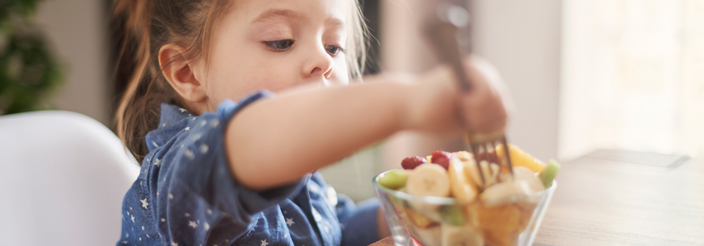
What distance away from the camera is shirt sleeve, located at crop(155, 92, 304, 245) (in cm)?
36

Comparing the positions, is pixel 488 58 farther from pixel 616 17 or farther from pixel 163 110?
pixel 163 110

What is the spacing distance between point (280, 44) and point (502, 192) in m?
0.33

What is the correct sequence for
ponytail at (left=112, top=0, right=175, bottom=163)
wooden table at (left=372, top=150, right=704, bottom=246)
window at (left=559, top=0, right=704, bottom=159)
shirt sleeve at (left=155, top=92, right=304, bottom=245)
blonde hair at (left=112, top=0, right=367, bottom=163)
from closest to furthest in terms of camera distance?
shirt sleeve at (left=155, top=92, right=304, bottom=245)
wooden table at (left=372, top=150, right=704, bottom=246)
blonde hair at (left=112, top=0, right=367, bottom=163)
ponytail at (left=112, top=0, right=175, bottom=163)
window at (left=559, top=0, right=704, bottom=159)

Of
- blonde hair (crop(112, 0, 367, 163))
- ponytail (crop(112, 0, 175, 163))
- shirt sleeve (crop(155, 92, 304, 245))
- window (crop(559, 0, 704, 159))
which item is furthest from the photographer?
window (crop(559, 0, 704, 159))

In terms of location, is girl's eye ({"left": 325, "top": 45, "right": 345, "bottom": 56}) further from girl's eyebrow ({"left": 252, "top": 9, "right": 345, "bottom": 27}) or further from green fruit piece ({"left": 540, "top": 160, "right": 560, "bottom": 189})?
green fruit piece ({"left": 540, "top": 160, "right": 560, "bottom": 189})

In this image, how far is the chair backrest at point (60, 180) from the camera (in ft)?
2.19

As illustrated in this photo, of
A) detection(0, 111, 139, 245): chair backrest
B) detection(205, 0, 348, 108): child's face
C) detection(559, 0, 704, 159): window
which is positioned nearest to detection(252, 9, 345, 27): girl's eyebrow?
detection(205, 0, 348, 108): child's face

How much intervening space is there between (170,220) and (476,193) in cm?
26

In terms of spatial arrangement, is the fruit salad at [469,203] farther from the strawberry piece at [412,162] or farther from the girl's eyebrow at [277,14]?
the girl's eyebrow at [277,14]

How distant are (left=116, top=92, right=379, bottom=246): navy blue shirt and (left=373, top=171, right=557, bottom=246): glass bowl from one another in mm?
87

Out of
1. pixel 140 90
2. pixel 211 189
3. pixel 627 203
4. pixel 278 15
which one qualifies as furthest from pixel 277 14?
pixel 627 203

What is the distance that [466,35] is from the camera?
26cm

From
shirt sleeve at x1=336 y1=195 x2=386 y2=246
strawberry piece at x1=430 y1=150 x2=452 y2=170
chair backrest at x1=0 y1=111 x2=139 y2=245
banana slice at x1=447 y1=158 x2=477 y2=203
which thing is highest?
banana slice at x1=447 y1=158 x2=477 y2=203

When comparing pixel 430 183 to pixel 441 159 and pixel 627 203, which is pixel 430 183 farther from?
pixel 627 203
